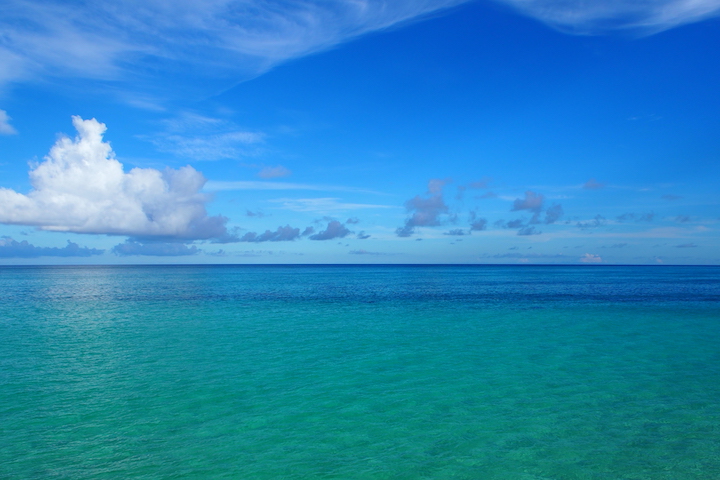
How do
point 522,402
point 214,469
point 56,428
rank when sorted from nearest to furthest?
1. point 214,469
2. point 56,428
3. point 522,402

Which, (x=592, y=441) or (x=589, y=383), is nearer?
(x=592, y=441)

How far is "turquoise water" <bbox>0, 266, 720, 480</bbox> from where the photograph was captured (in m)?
10.6

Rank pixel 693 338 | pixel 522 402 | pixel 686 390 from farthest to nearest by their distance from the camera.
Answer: pixel 693 338 < pixel 686 390 < pixel 522 402

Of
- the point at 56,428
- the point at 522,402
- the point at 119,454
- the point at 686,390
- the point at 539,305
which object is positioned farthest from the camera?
the point at 539,305

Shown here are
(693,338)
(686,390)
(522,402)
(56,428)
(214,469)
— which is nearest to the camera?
(214,469)

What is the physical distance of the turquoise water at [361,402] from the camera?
417 inches

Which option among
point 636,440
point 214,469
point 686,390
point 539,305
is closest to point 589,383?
point 686,390

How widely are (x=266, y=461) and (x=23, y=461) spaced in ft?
19.4

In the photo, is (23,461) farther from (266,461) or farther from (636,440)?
(636,440)

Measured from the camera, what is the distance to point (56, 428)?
12758mm

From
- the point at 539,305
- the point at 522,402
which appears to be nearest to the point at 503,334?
the point at 522,402

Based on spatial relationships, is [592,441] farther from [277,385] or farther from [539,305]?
[539,305]

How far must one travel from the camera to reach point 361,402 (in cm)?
1511

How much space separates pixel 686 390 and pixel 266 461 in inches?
612
